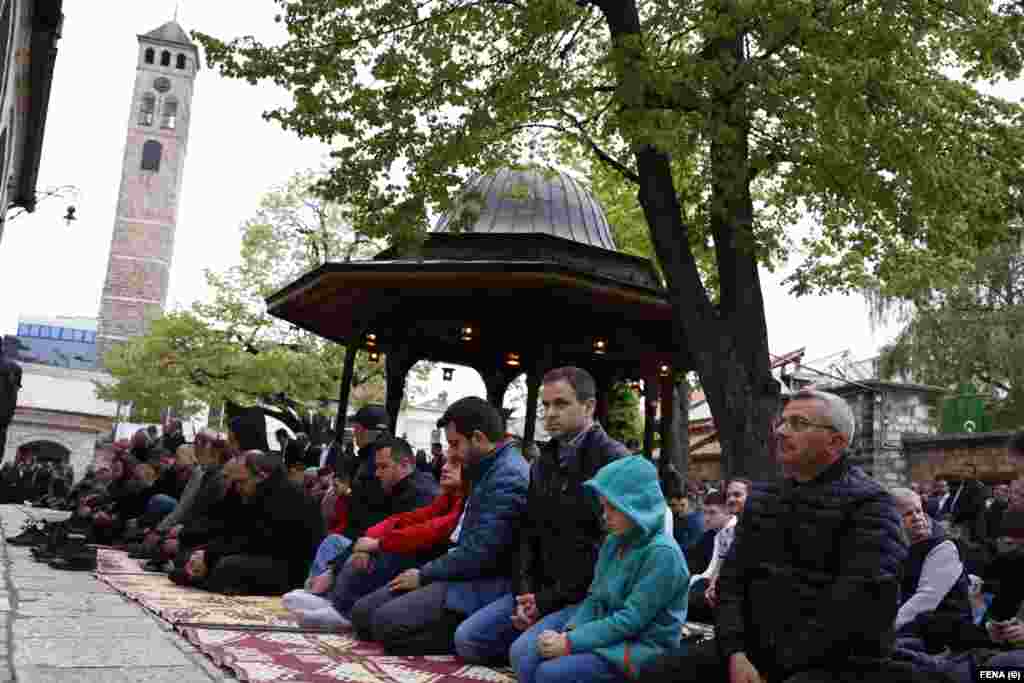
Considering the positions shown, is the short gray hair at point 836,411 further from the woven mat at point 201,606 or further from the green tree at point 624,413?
the green tree at point 624,413

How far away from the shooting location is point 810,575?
133 inches

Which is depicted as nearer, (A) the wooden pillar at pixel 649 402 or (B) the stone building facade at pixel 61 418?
(A) the wooden pillar at pixel 649 402

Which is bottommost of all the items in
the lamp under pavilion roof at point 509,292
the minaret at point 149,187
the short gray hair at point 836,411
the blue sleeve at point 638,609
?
the blue sleeve at point 638,609

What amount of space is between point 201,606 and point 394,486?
1.49 m

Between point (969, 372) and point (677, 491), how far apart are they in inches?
731

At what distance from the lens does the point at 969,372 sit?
24.7 meters

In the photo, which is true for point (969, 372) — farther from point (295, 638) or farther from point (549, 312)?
point (295, 638)

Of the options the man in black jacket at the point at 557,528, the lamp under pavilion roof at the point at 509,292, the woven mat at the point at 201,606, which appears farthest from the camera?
the lamp under pavilion roof at the point at 509,292

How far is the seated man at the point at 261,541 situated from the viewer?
7.15 m

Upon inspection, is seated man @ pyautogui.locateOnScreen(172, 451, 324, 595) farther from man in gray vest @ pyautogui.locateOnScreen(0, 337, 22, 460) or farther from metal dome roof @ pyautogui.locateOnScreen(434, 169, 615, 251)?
metal dome roof @ pyautogui.locateOnScreen(434, 169, 615, 251)

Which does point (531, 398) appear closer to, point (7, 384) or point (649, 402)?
point (649, 402)

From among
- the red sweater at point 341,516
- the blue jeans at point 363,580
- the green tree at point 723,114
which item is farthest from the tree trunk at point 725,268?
the blue jeans at point 363,580

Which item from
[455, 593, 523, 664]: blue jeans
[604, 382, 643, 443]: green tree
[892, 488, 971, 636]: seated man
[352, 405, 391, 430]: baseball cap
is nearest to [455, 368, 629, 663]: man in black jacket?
[455, 593, 523, 664]: blue jeans

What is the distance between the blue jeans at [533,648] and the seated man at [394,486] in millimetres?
2069
